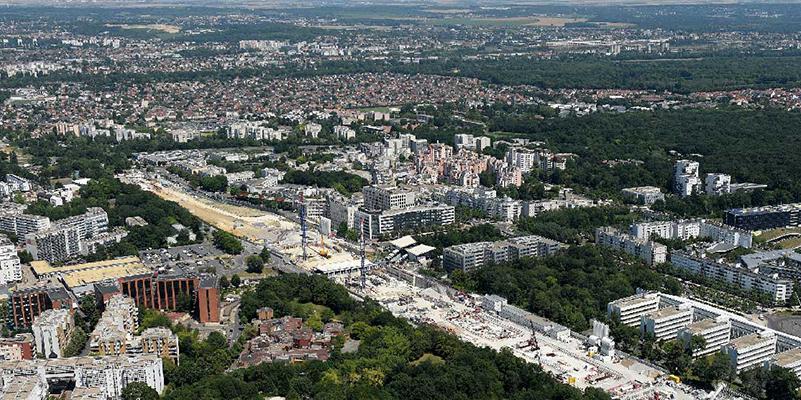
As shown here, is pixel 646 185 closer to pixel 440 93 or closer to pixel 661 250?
pixel 661 250

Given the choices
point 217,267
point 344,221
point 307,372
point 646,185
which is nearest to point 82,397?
point 307,372

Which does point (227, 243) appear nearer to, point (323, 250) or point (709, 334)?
point (323, 250)

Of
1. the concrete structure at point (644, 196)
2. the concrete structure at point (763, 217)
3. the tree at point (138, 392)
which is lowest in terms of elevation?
the concrete structure at point (644, 196)

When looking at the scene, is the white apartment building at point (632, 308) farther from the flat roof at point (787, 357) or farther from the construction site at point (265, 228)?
the construction site at point (265, 228)

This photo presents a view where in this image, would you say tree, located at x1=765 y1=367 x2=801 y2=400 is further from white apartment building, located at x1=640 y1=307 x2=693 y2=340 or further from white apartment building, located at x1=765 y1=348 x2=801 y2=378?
white apartment building, located at x1=640 y1=307 x2=693 y2=340

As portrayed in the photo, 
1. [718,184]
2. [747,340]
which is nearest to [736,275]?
[747,340]

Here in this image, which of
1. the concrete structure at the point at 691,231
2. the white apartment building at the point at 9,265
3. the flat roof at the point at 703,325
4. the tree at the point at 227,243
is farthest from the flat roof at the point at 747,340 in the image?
the white apartment building at the point at 9,265

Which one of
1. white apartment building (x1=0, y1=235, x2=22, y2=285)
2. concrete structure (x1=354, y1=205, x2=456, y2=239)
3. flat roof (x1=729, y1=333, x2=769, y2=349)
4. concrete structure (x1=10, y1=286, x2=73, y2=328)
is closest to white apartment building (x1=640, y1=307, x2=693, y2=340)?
flat roof (x1=729, y1=333, x2=769, y2=349)
